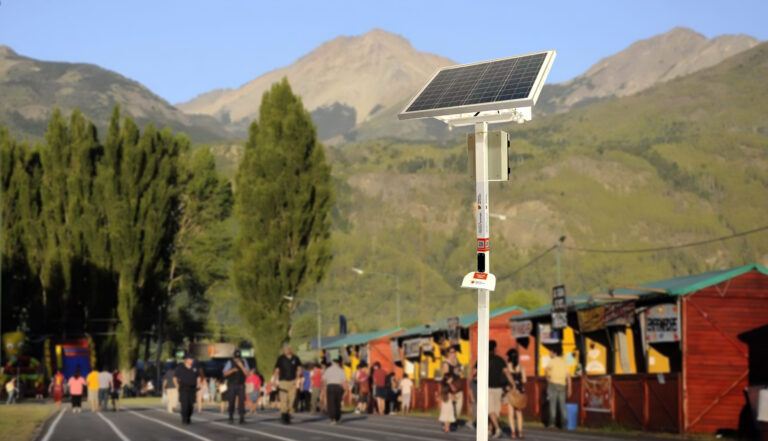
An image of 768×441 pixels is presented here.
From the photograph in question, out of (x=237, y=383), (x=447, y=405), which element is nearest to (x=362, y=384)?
(x=237, y=383)

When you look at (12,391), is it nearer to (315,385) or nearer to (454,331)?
(315,385)

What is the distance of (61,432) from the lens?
26.5 m

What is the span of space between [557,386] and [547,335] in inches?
269

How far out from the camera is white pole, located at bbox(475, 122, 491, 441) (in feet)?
35.2

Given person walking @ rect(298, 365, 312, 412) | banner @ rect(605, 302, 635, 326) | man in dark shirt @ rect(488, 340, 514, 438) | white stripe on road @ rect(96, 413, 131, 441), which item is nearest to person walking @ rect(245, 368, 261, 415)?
person walking @ rect(298, 365, 312, 412)

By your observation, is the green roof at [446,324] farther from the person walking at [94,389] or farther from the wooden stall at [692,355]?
the person walking at [94,389]

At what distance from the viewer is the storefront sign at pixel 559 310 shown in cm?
3041

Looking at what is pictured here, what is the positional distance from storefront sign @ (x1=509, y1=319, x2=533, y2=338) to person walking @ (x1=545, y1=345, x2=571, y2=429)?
6319mm

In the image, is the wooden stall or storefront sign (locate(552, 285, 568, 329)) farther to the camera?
storefront sign (locate(552, 285, 568, 329))

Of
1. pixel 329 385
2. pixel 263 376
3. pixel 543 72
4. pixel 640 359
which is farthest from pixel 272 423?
pixel 263 376

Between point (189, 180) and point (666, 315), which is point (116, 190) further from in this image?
point (666, 315)

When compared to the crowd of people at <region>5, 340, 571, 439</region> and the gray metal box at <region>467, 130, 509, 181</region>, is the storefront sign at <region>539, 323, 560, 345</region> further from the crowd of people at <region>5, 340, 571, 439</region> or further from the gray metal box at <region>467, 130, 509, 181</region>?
the gray metal box at <region>467, 130, 509, 181</region>

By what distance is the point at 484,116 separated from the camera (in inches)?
444

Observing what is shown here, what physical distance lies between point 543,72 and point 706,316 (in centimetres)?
1581
